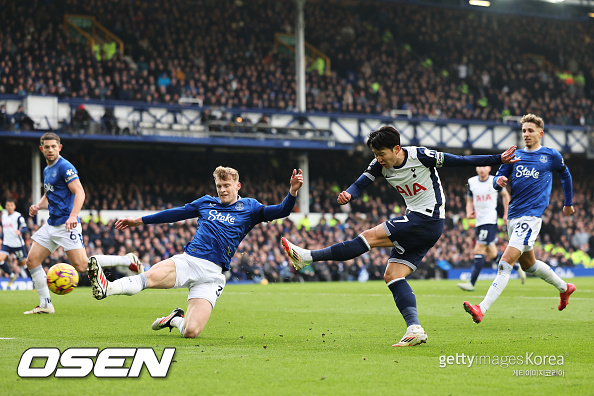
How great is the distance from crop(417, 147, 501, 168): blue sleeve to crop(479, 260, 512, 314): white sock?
84.5 inches

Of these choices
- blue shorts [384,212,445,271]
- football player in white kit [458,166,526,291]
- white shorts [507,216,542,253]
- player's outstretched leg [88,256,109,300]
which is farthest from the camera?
football player in white kit [458,166,526,291]

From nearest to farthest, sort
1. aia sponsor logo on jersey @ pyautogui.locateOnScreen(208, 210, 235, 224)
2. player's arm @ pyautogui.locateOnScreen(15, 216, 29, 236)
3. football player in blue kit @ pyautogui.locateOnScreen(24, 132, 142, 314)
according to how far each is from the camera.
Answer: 1. aia sponsor logo on jersey @ pyautogui.locateOnScreen(208, 210, 235, 224)
2. football player in blue kit @ pyautogui.locateOnScreen(24, 132, 142, 314)
3. player's arm @ pyautogui.locateOnScreen(15, 216, 29, 236)

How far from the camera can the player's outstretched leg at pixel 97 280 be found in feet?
23.2

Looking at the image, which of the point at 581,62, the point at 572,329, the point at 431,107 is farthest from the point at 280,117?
the point at 572,329

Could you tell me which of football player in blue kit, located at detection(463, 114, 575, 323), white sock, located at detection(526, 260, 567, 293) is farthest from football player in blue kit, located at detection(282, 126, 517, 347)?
white sock, located at detection(526, 260, 567, 293)

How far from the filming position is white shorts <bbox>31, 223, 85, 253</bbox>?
1086 cm

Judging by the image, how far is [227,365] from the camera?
6098mm

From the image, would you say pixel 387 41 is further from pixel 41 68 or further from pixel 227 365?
pixel 227 365

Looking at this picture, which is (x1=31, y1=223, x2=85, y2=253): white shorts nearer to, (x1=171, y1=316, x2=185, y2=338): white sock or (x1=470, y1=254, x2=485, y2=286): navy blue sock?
(x1=171, y1=316, x2=185, y2=338): white sock

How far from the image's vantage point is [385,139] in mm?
7320

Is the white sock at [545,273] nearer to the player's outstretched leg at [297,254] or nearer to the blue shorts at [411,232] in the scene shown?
the blue shorts at [411,232]

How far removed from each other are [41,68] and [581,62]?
29.6m

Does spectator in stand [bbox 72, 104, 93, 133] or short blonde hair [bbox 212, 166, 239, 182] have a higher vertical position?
spectator in stand [bbox 72, 104, 93, 133]

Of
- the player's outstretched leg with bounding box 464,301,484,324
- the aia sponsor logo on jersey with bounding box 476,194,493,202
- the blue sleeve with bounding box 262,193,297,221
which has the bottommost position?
the player's outstretched leg with bounding box 464,301,484,324
